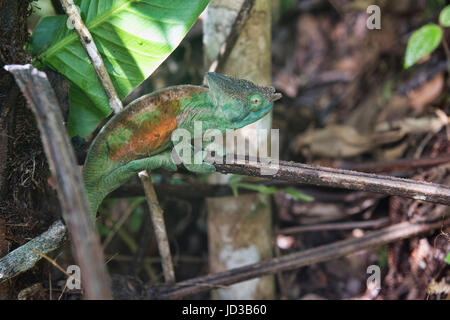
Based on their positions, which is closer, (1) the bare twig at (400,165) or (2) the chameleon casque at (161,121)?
(2) the chameleon casque at (161,121)

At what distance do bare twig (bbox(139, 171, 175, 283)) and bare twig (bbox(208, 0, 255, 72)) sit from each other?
675 mm

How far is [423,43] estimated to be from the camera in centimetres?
229

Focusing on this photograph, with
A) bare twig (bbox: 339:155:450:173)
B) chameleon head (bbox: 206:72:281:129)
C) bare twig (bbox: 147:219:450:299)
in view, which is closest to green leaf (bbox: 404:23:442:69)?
bare twig (bbox: 339:155:450:173)

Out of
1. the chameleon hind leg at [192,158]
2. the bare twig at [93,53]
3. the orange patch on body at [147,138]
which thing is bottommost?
the chameleon hind leg at [192,158]

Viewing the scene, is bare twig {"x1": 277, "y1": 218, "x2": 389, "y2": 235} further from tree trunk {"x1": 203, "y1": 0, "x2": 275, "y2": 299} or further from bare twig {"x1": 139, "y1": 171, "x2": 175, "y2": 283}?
bare twig {"x1": 139, "y1": 171, "x2": 175, "y2": 283}

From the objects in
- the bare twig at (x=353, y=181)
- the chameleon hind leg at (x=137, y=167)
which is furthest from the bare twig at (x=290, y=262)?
the chameleon hind leg at (x=137, y=167)

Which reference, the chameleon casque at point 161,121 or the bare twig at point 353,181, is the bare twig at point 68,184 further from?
the bare twig at point 353,181

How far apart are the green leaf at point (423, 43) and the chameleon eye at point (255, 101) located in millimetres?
1073

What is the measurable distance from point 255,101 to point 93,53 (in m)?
0.72

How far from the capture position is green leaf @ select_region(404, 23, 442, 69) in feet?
7.48

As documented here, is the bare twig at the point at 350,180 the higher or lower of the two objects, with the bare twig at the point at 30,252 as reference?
higher

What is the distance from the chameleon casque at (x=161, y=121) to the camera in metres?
1.73

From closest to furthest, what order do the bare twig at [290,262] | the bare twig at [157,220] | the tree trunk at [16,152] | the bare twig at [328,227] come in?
the tree trunk at [16,152] < the bare twig at [157,220] < the bare twig at [290,262] < the bare twig at [328,227]

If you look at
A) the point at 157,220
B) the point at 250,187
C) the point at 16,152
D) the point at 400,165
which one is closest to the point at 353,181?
the point at 250,187
